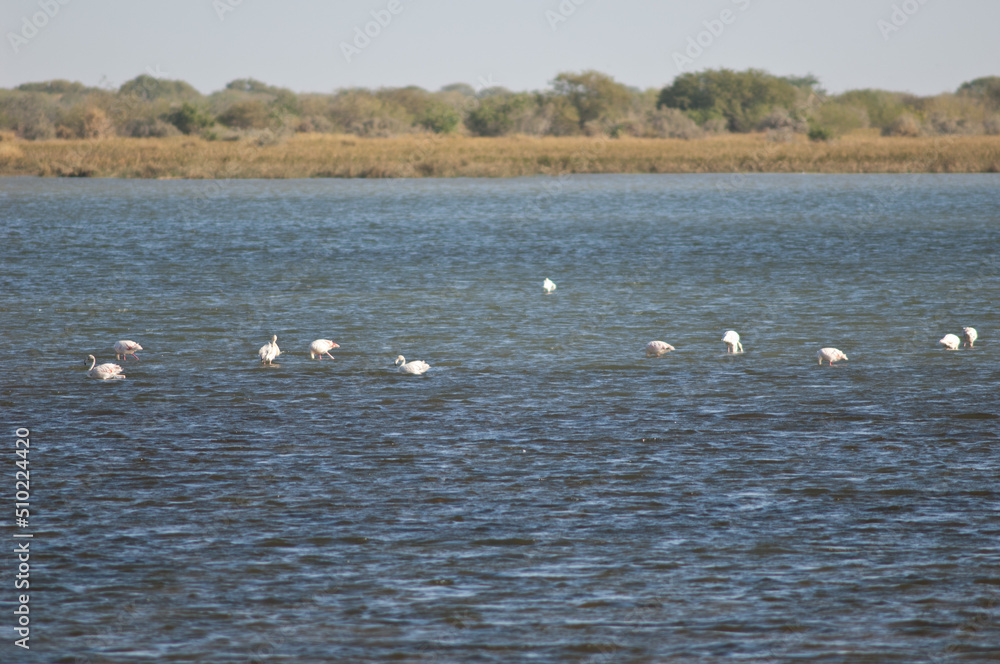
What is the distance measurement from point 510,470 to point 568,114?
310 ft

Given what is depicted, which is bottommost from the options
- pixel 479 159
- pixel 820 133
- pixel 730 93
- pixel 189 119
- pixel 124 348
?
pixel 124 348

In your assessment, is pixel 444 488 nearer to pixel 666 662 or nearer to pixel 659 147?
pixel 666 662

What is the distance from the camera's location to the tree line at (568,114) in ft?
270

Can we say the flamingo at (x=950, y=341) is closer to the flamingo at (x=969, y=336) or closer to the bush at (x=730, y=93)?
A: the flamingo at (x=969, y=336)

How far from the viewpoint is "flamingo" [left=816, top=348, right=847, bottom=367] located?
13758 mm

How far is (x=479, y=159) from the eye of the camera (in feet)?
208

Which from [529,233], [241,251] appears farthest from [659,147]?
[241,251]

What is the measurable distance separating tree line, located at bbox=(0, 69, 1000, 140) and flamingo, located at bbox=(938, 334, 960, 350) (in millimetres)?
63869

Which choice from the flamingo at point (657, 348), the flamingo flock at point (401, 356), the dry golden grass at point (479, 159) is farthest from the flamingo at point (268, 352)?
the dry golden grass at point (479, 159)

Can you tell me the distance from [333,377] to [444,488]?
4.65 meters

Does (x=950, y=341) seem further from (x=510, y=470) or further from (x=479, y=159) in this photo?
(x=479, y=159)

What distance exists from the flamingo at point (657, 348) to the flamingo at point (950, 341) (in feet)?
11.4

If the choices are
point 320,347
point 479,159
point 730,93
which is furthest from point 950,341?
point 730,93

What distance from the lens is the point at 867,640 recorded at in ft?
21.0
